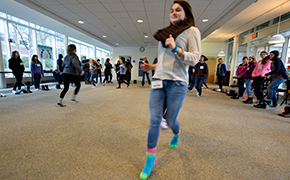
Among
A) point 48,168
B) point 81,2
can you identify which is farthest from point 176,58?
point 81,2

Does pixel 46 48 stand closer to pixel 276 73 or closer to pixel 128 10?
pixel 128 10

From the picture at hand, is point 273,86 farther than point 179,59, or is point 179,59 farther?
point 273,86

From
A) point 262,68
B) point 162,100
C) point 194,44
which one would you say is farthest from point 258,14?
point 162,100

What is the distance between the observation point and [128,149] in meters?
1.65

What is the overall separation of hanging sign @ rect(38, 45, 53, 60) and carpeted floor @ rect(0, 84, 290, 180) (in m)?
8.21

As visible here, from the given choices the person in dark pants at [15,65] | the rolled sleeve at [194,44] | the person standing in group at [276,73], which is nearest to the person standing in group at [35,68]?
the person in dark pants at [15,65]

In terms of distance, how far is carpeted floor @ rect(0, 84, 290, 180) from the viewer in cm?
128

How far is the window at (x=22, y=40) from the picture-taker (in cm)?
745

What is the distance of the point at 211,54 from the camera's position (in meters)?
12.3

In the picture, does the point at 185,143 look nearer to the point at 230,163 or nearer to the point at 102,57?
the point at 230,163

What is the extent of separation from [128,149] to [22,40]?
395 inches

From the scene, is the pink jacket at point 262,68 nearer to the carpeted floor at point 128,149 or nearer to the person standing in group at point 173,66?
the carpeted floor at point 128,149

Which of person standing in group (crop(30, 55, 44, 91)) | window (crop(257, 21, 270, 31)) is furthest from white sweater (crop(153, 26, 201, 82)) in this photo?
window (crop(257, 21, 270, 31))

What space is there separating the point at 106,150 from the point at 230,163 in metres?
1.36
